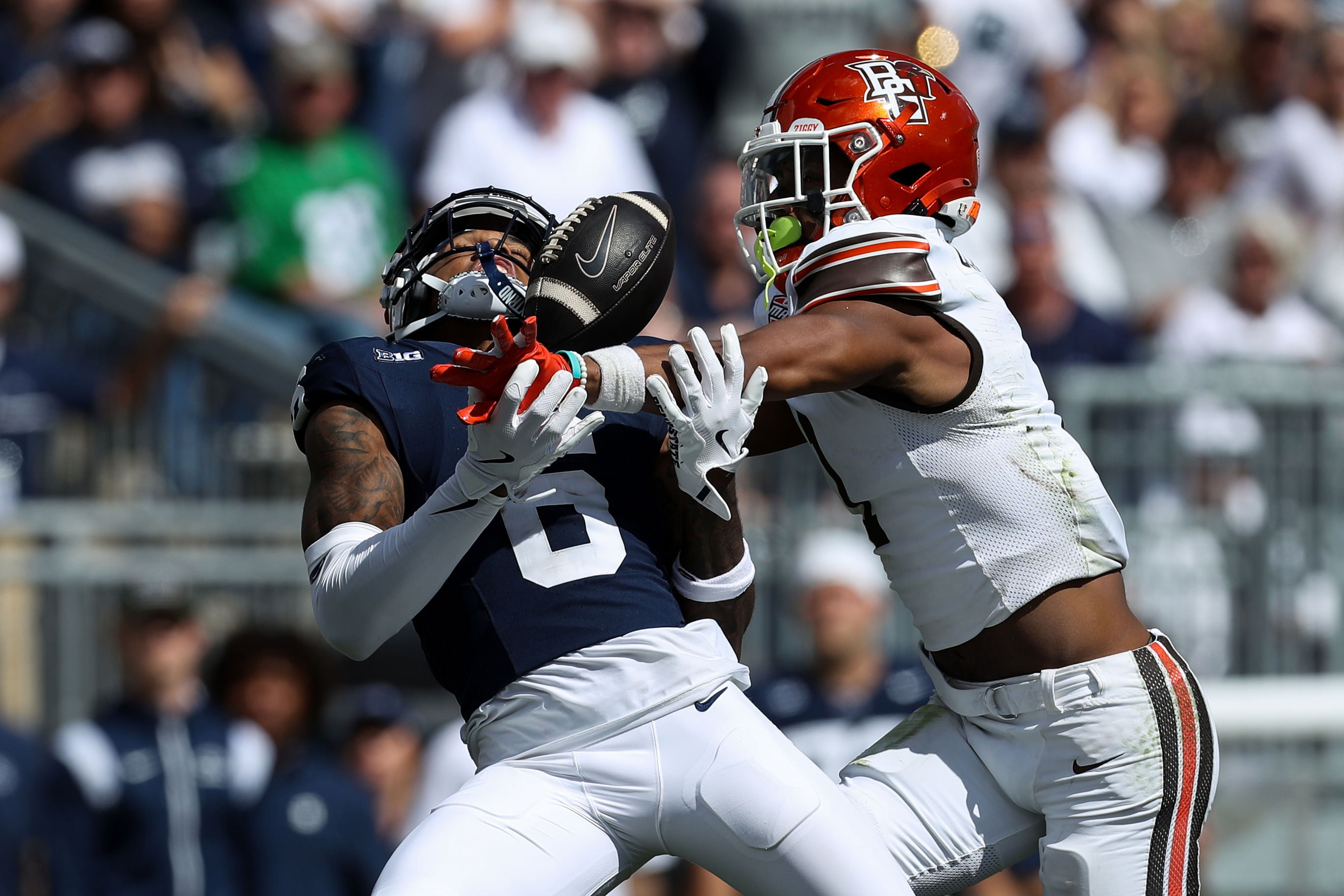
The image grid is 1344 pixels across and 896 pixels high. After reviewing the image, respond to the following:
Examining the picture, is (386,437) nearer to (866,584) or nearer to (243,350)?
(866,584)

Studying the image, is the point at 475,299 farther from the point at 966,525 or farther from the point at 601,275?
the point at 966,525

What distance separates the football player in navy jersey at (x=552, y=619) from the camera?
9.56 ft

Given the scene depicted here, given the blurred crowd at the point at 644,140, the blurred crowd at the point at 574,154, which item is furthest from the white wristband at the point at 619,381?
the blurred crowd at the point at 644,140

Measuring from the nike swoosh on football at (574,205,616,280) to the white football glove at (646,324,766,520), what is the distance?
7.4 inches

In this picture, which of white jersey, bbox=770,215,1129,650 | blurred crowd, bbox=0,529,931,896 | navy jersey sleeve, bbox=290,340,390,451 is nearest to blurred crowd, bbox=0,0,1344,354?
blurred crowd, bbox=0,529,931,896

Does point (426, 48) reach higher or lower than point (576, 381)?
lower

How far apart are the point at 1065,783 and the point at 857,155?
1260 millimetres

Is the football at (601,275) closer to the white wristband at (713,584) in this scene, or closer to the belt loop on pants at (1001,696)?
the white wristband at (713,584)

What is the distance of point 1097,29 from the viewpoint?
9.81m

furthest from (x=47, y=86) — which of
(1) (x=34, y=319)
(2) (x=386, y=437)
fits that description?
(2) (x=386, y=437)

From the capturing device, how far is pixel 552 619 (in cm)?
315

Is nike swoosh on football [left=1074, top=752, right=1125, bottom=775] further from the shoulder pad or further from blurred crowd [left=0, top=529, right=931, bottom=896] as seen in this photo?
blurred crowd [left=0, top=529, right=931, bottom=896]

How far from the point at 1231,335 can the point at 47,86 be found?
5.31 m

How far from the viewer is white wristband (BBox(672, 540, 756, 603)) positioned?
11.3 feet
